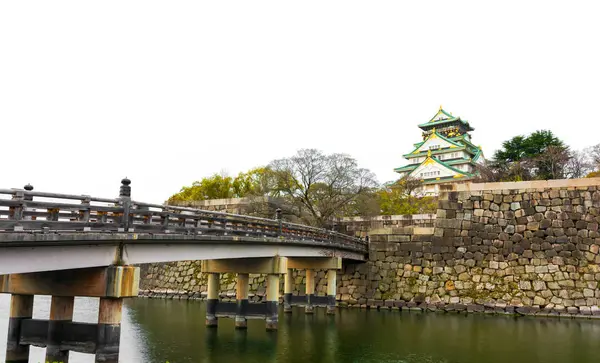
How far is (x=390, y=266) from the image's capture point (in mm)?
32188

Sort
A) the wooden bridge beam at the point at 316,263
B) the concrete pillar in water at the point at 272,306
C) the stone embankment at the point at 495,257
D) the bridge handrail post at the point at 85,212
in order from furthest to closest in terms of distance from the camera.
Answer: the wooden bridge beam at the point at 316,263 < the stone embankment at the point at 495,257 < the concrete pillar in water at the point at 272,306 < the bridge handrail post at the point at 85,212

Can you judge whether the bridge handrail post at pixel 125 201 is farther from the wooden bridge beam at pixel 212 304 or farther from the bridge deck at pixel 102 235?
the wooden bridge beam at pixel 212 304

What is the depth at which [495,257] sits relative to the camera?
1167 inches

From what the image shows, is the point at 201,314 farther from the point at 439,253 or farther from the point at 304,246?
the point at 439,253

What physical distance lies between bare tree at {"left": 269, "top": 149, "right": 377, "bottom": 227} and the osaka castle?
80.9ft

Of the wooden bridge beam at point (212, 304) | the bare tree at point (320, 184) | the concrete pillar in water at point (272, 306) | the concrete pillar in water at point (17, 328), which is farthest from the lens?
the bare tree at point (320, 184)

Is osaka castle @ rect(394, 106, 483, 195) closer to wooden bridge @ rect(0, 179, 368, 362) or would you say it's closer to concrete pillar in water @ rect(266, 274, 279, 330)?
concrete pillar in water @ rect(266, 274, 279, 330)

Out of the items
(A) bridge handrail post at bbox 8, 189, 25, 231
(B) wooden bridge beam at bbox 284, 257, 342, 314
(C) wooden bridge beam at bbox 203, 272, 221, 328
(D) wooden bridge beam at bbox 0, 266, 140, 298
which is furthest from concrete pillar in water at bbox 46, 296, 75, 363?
(B) wooden bridge beam at bbox 284, 257, 342, 314

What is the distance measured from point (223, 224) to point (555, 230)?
2097cm

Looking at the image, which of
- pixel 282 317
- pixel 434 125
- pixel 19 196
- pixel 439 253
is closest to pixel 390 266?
pixel 439 253

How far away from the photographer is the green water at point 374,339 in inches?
640

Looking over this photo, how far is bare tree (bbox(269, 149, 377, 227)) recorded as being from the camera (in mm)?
34844

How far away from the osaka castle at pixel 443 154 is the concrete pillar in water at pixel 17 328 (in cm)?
4984

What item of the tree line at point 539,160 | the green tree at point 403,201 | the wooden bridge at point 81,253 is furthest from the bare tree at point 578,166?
the wooden bridge at point 81,253
